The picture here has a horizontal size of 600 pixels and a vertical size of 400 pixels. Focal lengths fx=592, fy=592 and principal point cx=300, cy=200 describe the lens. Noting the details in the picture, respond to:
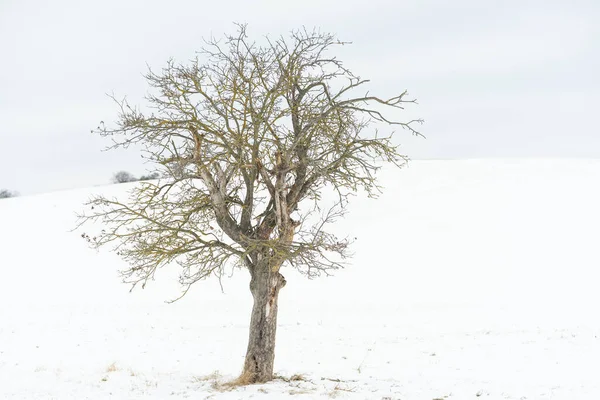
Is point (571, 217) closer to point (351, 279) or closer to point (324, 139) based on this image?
point (351, 279)

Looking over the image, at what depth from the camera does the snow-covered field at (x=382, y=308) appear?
49.5 ft

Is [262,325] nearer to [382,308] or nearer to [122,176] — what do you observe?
[382,308]

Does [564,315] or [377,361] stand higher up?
[564,315]

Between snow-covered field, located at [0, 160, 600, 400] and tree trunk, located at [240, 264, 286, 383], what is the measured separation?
56 cm

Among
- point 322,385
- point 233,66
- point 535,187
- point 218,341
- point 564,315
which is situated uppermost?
point 535,187

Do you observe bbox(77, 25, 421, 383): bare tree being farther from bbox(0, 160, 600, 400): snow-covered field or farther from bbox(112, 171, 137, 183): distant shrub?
bbox(112, 171, 137, 183): distant shrub

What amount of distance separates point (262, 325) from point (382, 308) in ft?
52.0

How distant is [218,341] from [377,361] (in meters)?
6.39

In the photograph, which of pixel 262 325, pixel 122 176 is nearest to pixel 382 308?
pixel 262 325

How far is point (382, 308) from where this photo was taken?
92.8ft

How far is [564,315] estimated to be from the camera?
84.6 feet

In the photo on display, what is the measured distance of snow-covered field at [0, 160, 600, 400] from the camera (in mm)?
15094

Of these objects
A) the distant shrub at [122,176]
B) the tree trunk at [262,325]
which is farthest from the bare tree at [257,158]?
the distant shrub at [122,176]

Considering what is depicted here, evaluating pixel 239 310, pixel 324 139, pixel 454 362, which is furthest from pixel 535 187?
pixel 324 139
